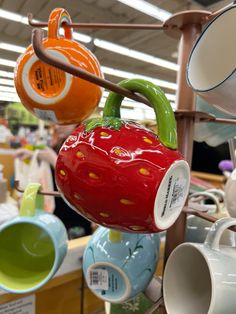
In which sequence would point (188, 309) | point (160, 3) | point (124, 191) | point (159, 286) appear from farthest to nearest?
point (160, 3), point (159, 286), point (188, 309), point (124, 191)

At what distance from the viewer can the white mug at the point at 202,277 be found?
0.36 meters

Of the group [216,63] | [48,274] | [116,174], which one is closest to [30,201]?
[48,274]

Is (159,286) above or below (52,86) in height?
below

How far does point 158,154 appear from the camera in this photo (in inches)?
13.1

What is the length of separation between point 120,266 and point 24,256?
23cm

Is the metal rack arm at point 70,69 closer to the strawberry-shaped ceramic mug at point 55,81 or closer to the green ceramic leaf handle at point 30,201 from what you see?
the strawberry-shaped ceramic mug at point 55,81

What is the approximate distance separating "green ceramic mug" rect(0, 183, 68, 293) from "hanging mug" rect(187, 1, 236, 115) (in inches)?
13.2

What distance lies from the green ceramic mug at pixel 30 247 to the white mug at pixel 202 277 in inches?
7.5

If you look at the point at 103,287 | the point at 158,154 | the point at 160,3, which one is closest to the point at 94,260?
the point at 103,287

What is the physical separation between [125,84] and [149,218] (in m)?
0.17

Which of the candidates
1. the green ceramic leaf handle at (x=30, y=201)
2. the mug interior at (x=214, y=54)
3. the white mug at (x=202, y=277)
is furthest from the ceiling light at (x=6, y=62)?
the white mug at (x=202, y=277)

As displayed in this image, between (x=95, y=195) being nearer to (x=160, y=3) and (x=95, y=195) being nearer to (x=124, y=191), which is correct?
(x=124, y=191)

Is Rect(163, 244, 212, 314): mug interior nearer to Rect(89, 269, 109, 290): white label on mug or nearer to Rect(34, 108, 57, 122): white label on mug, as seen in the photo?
Rect(89, 269, 109, 290): white label on mug

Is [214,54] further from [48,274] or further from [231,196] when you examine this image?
[48,274]
